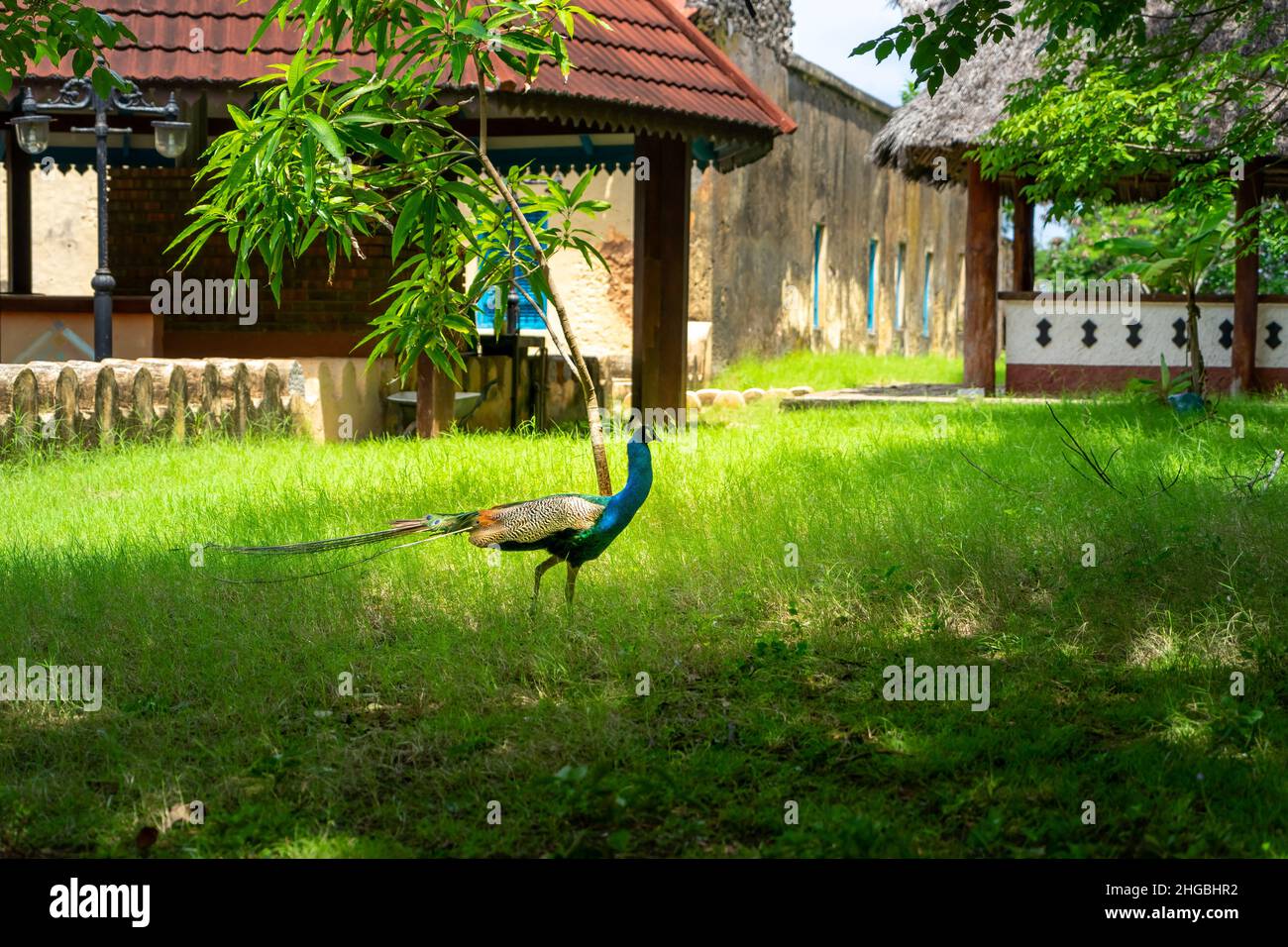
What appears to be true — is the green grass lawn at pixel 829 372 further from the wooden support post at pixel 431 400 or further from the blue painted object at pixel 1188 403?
the blue painted object at pixel 1188 403

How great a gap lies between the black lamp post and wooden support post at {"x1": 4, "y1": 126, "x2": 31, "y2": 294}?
2988 millimetres

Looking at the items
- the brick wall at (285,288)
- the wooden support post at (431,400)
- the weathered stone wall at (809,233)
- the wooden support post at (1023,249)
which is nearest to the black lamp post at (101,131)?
the wooden support post at (431,400)

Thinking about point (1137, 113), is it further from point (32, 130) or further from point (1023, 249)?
point (32, 130)

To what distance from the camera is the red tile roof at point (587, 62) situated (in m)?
10.4

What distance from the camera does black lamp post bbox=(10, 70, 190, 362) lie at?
10.6 meters

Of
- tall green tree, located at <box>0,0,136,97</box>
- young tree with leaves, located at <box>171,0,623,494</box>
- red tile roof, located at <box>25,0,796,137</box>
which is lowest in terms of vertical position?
young tree with leaves, located at <box>171,0,623,494</box>

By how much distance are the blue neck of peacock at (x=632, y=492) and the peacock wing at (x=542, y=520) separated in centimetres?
6

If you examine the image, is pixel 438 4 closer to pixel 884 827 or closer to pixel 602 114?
pixel 884 827

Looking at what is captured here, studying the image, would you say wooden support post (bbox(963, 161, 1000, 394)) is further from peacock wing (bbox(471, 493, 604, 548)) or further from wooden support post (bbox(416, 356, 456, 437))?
peacock wing (bbox(471, 493, 604, 548))

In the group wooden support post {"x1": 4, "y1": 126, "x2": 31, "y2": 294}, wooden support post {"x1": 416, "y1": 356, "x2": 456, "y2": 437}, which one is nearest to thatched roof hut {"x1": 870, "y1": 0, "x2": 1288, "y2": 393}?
wooden support post {"x1": 416, "y1": 356, "x2": 456, "y2": 437}

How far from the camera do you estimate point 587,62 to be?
35.8ft

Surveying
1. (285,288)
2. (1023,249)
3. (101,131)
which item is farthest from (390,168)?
(1023,249)

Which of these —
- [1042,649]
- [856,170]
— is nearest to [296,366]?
[1042,649]

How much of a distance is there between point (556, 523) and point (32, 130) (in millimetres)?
7953
